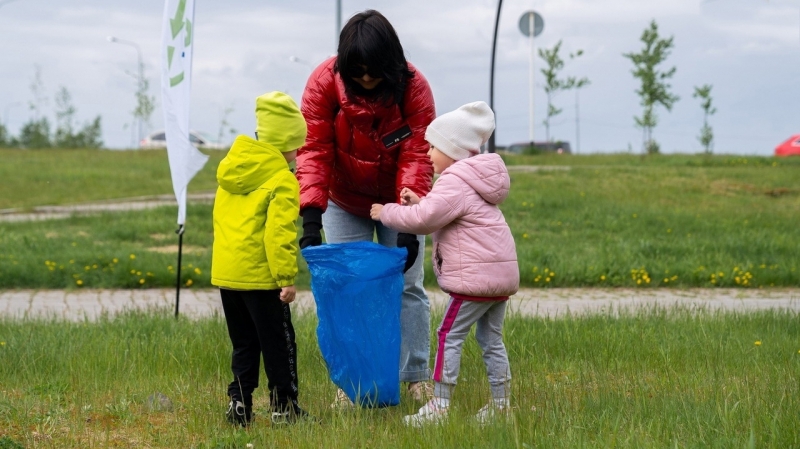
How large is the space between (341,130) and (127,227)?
9880 mm

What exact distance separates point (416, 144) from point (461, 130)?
12.5 inches

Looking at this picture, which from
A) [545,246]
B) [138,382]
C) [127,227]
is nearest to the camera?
[138,382]

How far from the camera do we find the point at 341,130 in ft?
15.6

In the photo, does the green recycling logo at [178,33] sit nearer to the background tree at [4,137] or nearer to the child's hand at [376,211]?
the child's hand at [376,211]

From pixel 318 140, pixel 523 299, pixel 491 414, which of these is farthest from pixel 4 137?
pixel 491 414

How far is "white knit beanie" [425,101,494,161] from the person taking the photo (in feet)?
14.9

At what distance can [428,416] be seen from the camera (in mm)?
4293

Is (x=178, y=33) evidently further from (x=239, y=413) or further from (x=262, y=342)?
(x=239, y=413)

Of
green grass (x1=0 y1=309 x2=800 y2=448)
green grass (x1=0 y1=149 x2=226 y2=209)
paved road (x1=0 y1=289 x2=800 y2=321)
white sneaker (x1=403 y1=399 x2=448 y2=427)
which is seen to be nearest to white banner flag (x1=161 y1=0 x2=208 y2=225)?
green grass (x1=0 y1=309 x2=800 y2=448)

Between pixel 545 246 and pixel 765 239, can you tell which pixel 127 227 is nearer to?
pixel 545 246

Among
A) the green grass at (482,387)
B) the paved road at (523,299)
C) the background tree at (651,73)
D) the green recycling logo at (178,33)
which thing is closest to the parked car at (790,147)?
the background tree at (651,73)

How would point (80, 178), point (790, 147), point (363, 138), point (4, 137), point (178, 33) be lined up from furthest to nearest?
point (4, 137), point (790, 147), point (80, 178), point (178, 33), point (363, 138)

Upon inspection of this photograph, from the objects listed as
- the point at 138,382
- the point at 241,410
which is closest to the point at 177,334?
the point at 138,382

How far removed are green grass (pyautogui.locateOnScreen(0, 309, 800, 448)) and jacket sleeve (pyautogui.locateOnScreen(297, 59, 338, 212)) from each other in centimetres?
103
